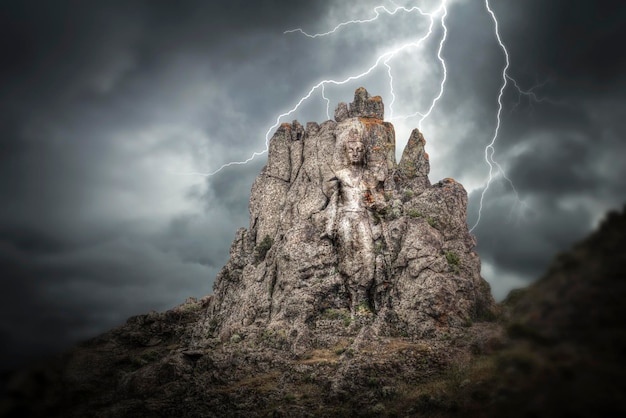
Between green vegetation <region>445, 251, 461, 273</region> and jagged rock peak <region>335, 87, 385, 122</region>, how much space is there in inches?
1075

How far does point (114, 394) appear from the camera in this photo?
3114cm

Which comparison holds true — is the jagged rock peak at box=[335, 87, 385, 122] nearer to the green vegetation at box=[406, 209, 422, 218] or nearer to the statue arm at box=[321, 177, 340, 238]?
the statue arm at box=[321, 177, 340, 238]

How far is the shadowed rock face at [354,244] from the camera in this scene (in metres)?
40.6

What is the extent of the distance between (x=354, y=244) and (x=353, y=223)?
2.77 metres

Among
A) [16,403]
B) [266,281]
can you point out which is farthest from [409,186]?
[16,403]

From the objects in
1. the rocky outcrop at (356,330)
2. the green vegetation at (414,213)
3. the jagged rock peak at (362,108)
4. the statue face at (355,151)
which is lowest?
the rocky outcrop at (356,330)

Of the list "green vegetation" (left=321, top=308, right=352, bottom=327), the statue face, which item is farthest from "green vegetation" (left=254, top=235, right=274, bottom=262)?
the statue face

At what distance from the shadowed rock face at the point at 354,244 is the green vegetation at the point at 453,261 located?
122 mm

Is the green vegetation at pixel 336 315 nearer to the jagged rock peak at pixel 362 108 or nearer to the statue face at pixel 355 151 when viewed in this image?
the statue face at pixel 355 151

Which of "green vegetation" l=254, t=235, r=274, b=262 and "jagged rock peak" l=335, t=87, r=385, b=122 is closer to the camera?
"green vegetation" l=254, t=235, r=274, b=262

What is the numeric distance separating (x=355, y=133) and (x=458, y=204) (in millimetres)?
17117

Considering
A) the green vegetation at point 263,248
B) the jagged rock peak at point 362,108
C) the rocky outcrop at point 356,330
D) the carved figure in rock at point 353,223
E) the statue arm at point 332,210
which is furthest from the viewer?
the jagged rock peak at point 362,108

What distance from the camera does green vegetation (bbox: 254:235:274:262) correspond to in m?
56.2

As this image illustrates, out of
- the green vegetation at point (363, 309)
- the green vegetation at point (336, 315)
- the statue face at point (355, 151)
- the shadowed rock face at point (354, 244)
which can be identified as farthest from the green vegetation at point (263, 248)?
the green vegetation at point (363, 309)
